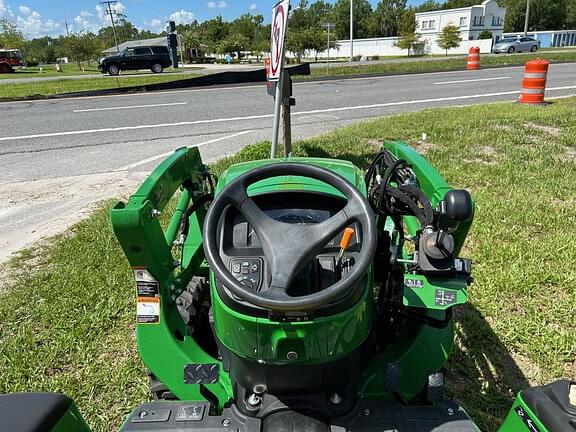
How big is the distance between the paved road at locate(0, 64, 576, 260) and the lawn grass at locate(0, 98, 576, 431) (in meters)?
1.07

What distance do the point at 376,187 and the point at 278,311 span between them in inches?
38.8

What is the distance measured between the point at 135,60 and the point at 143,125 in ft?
69.1

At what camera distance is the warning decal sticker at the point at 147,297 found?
6.55 ft

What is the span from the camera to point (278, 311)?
150cm

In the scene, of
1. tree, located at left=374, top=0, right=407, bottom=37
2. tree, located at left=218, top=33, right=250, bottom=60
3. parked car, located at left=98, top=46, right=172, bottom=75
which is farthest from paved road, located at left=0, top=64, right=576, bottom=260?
tree, located at left=374, top=0, right=407, bottom=37

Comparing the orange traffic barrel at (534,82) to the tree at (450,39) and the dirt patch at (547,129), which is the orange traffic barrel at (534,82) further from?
the tree at (450,39)

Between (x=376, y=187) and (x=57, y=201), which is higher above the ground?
(x=376, y=187)

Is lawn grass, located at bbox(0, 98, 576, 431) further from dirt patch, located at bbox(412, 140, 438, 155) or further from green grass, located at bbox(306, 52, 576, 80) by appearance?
green grass, located at bbox(306, 52, 576, 80)

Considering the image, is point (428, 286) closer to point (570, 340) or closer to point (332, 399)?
point (332, 399)

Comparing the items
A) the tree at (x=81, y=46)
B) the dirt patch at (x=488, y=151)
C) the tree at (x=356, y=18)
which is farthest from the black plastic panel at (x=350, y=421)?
the tree at (x=356, y=18)

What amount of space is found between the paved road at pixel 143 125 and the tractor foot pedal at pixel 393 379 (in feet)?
12.6

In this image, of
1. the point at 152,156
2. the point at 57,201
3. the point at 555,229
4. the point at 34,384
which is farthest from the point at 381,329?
the point at 152,156

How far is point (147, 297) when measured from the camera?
2.03 metres

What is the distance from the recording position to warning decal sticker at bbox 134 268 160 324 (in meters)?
2.00
